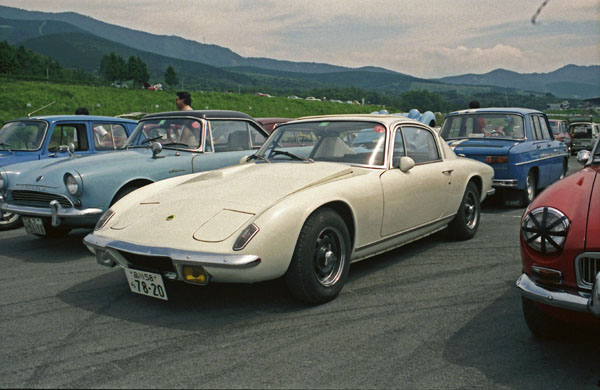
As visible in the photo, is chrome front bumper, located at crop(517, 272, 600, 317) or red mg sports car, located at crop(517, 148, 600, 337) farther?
red mg sports car, located at crop(517, 148, 600, 337)

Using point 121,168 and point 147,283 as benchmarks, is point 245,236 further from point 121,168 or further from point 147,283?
point 121,168

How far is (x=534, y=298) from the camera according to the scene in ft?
9.42

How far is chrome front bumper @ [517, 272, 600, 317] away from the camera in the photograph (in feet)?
8.56

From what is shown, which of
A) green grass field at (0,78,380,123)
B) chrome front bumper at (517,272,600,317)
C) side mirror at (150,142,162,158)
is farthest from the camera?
green grass field at (0,78,380,123)

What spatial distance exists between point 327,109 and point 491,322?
64810 mm

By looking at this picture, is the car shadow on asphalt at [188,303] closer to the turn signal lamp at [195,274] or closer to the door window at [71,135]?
the turn signal lamp at [195,274]

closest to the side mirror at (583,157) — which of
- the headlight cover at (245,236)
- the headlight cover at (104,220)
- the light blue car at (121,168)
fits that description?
the headlight cover at (245,236)

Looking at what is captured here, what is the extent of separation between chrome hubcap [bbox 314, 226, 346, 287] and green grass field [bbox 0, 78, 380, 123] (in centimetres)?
3361

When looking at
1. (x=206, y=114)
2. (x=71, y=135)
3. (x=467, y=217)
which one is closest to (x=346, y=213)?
(x=467, y=217)

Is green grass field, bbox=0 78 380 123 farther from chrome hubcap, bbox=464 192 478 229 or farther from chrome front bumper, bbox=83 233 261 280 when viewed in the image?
chrome front bumper, bbox=83 233 261 280

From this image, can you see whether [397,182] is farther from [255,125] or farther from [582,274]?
[255,125]

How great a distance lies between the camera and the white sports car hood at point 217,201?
3711 millimetres

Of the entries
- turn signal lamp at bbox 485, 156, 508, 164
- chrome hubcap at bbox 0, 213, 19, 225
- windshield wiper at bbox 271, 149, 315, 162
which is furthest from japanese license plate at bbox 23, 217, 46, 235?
turn signal lamp at bbox 485, 156, 508, 164

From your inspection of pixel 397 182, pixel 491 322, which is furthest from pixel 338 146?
pixel 491 322
